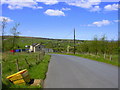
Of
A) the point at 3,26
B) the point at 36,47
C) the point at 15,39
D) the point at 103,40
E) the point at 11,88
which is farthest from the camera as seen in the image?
the point at 36,47

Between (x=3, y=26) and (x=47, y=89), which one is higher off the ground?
(x=3, y=26)

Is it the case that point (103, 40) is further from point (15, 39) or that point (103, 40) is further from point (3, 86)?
point (3, 86)

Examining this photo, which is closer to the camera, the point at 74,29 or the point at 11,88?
the point at 11,88

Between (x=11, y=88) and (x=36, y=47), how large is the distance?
106m

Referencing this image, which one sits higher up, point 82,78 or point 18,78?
point 18,78

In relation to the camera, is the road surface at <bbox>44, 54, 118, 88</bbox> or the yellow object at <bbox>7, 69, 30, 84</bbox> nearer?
the road surface at <bbox>44, 54, 118, 88</bbox>

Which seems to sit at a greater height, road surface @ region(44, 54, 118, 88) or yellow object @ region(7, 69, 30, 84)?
yellow object @ region(7, 69, 30, 84)

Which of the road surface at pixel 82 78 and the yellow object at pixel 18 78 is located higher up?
the yellow object at pixel 18 78

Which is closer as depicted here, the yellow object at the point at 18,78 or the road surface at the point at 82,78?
the road surface at the point at 82,78

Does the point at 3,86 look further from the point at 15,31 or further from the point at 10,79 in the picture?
the point at 15,31

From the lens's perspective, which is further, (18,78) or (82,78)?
(82,78)

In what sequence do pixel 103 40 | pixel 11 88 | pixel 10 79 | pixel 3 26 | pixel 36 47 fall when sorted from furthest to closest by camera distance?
pixel 36 47
pixel 103 40
pixel 3 26
pixel 10 79
pixel 11 88

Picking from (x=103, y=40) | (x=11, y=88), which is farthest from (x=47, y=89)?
(x=103, y=40)

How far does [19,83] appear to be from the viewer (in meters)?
9.62
